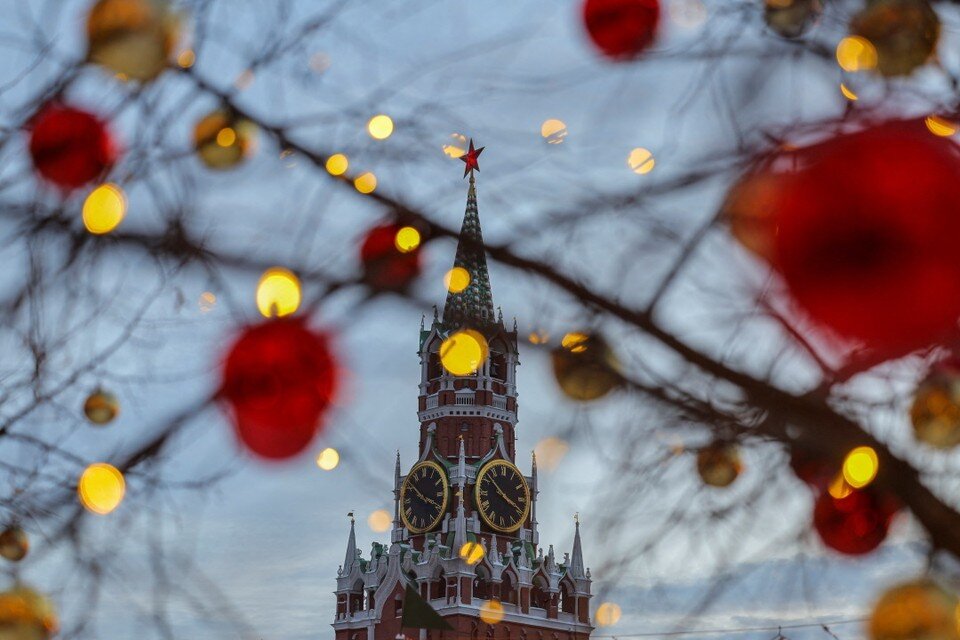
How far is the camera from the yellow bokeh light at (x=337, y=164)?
5.86 feet

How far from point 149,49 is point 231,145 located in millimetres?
215

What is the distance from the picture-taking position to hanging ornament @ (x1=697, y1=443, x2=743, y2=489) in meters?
1.63

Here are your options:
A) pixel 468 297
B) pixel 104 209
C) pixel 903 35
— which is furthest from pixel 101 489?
pixel 903 35

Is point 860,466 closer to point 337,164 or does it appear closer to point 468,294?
point 468,294

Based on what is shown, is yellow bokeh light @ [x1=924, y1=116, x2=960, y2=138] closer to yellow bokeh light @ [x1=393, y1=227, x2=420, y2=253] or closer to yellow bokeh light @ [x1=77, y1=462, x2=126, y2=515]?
yellow bokeh light @ [x1=393, y1=227, x2=420, y2=253]

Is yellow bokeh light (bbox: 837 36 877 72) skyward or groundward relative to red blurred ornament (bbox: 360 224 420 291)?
skyward

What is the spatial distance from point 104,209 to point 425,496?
114 ft

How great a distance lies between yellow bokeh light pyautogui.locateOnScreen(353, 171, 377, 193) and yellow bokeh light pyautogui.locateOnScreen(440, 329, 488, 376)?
10.9 inches

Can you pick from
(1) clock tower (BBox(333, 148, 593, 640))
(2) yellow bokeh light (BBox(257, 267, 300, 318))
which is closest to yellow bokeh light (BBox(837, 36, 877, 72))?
(2) yellow bokeh light (BBox(257, 267, 300, 318))

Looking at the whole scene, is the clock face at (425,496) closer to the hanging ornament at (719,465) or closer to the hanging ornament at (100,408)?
the hanging ornament at (100,408)

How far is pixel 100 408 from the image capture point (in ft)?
6.46

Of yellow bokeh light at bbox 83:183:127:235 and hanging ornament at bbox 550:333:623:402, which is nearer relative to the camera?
hanging ornament at bbox 550:333:623:402

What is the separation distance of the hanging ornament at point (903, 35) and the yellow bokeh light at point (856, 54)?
0.4 inches

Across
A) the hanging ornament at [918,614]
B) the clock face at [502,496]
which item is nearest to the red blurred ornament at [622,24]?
the hanging ornament at [918,614]
